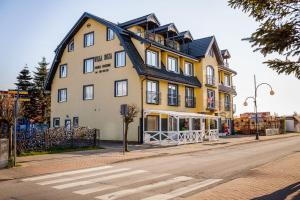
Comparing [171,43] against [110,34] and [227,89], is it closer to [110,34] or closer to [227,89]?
[110,34]

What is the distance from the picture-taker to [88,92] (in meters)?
31.1

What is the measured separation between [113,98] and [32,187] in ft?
64.0

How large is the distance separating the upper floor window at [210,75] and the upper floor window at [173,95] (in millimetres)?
6381

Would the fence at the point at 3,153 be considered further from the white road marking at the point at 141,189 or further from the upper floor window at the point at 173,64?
the upper floor window at the point at 173,64

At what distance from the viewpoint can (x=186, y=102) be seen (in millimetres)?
32625

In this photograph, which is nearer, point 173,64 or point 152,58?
point 152,58

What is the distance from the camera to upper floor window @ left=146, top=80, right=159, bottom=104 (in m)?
27.6

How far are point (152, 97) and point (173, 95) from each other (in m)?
3.49

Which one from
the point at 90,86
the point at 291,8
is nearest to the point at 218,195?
the point at 291,8

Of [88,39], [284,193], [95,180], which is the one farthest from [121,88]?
[284,193]

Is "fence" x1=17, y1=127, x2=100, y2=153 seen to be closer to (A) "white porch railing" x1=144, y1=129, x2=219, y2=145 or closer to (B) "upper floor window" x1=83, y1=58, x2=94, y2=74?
(A) "white porch railing" x1=144, y1=129, x2=219, y2=145

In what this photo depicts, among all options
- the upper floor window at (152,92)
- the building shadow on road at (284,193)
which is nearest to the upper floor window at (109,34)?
the upper floor window at (152,92)

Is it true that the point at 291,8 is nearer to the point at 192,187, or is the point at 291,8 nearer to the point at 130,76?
the point at 192,187

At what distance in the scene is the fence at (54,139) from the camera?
17688 mm
